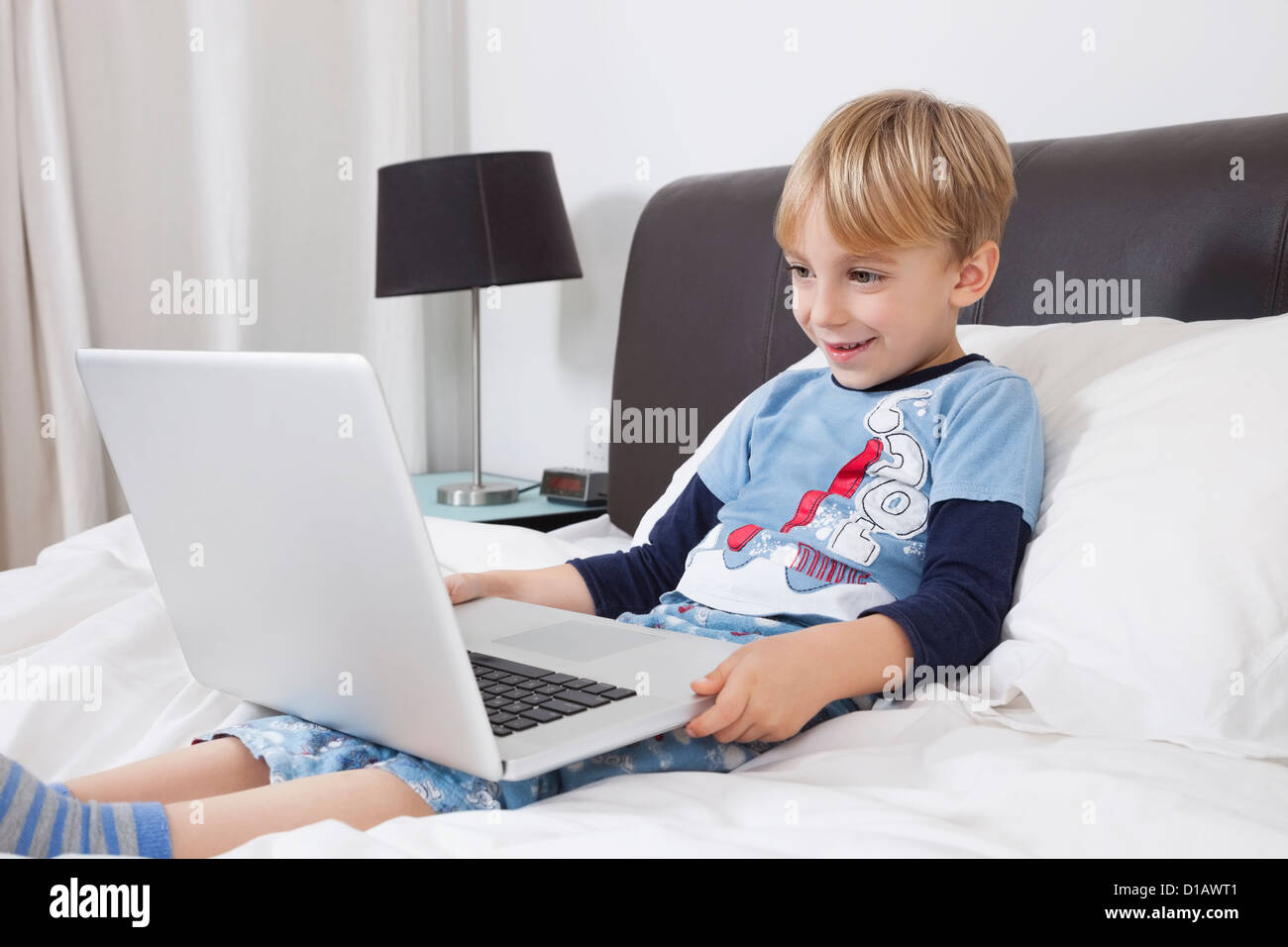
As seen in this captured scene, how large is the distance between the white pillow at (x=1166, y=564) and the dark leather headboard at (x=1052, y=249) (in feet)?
0.47

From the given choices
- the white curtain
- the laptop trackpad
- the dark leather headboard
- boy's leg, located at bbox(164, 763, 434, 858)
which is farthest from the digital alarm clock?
boy's leg, located at bbox(164, 763, 434, 858)

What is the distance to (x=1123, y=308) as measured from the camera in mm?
1254

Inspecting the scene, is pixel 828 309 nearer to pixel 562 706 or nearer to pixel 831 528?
pixel 831 528

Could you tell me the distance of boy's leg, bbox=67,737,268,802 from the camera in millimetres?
791

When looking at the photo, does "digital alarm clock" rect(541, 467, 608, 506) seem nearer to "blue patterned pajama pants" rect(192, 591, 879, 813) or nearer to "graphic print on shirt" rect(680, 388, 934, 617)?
"graphic print on shirt" rect(680, 388, 934, 617)

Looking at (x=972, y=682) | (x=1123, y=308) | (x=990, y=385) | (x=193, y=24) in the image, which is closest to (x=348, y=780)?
(x=972, y=682)

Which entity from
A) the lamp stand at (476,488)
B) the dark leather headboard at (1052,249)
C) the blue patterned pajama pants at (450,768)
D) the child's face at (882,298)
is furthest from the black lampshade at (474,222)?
the blue patterned pajama pants at (450,768)

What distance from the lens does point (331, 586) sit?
73cm

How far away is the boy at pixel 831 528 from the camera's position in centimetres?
81

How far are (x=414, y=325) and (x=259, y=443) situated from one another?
2006mm

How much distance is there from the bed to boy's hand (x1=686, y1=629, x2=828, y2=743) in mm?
33

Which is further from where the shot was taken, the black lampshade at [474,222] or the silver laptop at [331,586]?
the black lampshade at [474,222]

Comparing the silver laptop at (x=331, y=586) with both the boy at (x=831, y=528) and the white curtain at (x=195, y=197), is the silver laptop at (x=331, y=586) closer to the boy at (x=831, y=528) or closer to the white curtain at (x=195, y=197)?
the boy at (x=831, y=528)
